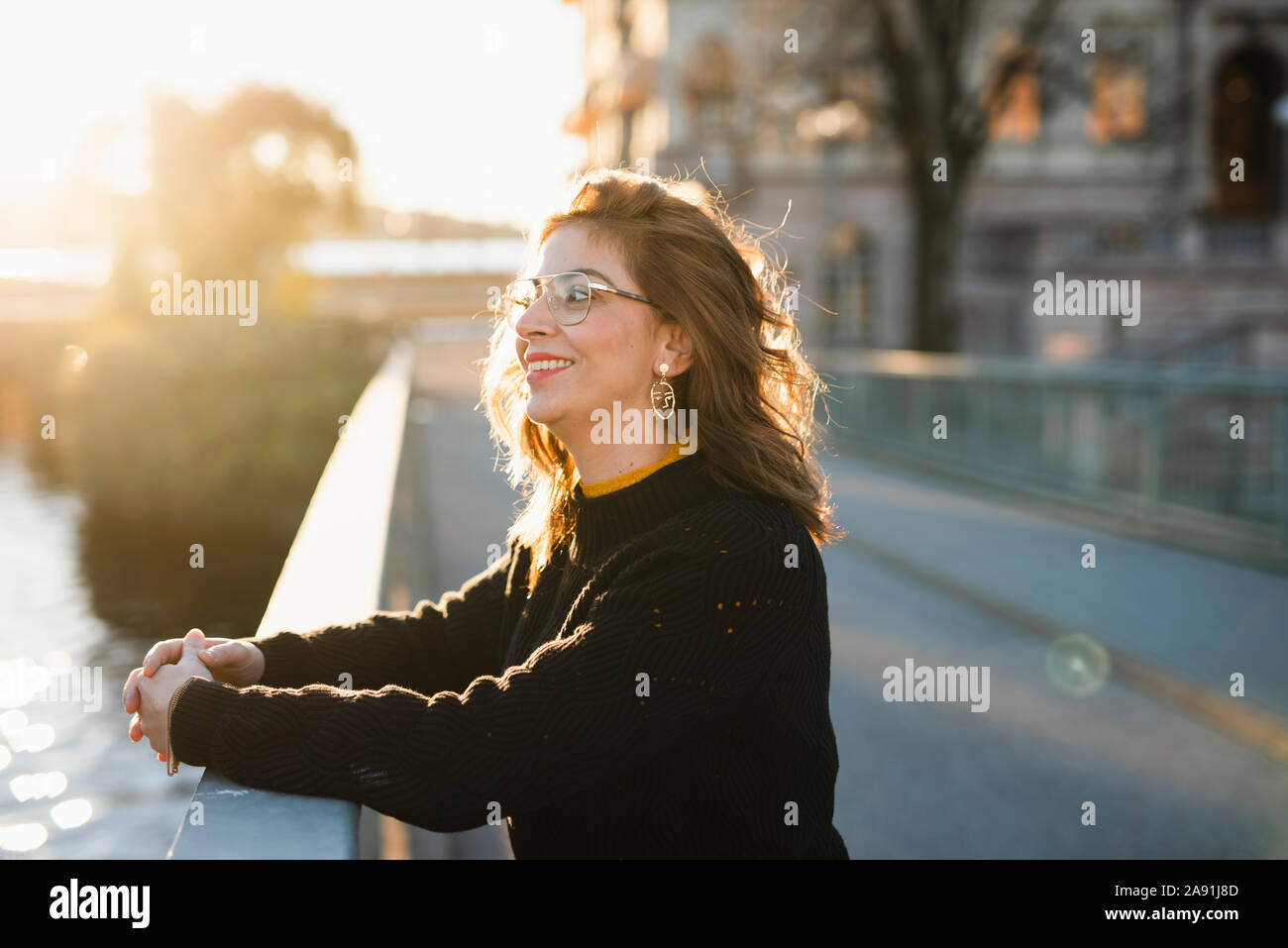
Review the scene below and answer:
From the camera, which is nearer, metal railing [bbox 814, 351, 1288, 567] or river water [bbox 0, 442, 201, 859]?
river water [bbox 0, 442, 201, 859]

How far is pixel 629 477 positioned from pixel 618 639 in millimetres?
470

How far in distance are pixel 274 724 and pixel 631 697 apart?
1.76ft

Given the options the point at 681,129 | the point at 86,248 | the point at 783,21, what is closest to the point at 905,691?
the point at 783,21

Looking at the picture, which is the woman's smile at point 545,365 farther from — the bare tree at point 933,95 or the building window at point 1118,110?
the building window at point 1118,110

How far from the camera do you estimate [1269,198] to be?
3322 cm

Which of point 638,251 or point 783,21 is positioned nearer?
point 638,251

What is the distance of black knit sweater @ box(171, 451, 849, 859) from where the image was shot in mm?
1975

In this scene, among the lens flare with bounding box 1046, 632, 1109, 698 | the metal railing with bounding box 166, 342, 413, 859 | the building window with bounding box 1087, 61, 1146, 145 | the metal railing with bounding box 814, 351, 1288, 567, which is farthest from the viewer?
the building window with bounding box 1087, 61, 1146, 145

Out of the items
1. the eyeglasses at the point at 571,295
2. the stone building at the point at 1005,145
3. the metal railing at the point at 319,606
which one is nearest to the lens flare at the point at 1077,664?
the metal railing at the point at 319,606

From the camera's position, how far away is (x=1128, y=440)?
11.2m

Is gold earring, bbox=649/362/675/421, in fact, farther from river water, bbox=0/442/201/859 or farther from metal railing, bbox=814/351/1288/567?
metal railing, bbox=814/351/1288/567

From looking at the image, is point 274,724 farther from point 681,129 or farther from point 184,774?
point 681,129

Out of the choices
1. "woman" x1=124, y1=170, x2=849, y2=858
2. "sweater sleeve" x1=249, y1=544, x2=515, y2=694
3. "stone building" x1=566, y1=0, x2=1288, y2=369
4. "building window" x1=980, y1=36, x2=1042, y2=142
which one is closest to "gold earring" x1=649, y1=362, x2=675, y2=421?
"woman" x1=124, y1=170, x2=849, y2=858

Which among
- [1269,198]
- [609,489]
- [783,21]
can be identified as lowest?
[609,489]
